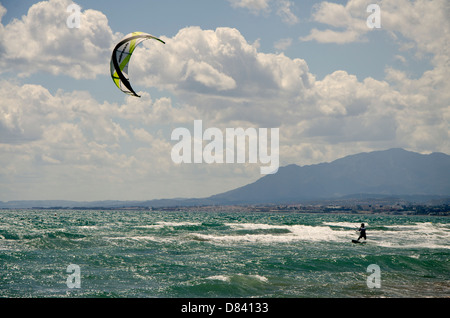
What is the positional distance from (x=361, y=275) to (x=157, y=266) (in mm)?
11625

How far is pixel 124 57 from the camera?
2591cm

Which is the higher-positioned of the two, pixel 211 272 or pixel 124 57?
pixel 124 57

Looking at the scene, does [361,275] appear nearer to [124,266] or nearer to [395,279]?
[395,279]

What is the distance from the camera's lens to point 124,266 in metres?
26.9

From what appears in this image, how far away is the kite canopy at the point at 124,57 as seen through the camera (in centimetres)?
2509

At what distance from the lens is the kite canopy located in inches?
988

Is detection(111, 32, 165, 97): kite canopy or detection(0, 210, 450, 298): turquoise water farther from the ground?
detection(111, 32, 165, 97): kite canopy

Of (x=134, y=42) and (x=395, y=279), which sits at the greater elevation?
(x=134, y=42)

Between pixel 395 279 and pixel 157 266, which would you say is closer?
pixel 395 279

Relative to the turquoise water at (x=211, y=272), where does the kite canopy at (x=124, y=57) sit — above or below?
above
